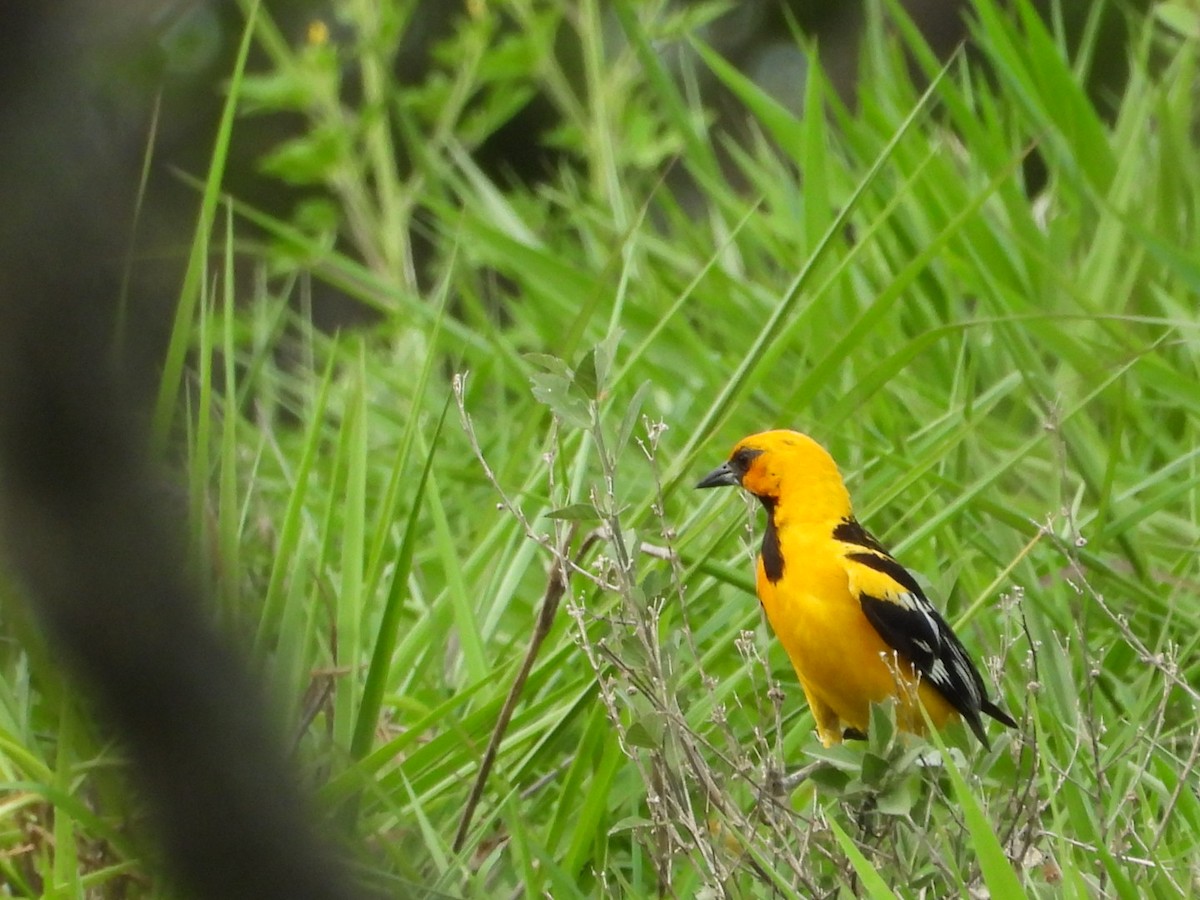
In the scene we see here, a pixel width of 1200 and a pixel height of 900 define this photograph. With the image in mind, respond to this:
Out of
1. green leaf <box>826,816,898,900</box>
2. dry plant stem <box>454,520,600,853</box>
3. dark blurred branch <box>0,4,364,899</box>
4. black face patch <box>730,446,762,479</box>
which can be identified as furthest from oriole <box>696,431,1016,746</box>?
dark blurred branch <box>0,4,364,899</box>

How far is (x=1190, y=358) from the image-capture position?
3250 mm

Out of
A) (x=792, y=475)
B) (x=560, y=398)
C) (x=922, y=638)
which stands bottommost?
(x=922, y=638)

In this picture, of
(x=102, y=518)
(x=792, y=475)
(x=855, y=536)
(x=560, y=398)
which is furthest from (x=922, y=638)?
(x=102, y=518)

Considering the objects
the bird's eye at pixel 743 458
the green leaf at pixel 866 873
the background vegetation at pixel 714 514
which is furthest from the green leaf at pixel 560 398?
the bird's eye at pixel 743 458

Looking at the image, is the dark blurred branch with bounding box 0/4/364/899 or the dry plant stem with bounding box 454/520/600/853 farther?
the dry plant stem with bounding box 454/520/600/853

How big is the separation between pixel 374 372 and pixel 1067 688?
240cm

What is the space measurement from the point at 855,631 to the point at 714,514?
0.30m

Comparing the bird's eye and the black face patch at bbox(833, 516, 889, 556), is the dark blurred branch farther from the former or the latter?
the bird's eye

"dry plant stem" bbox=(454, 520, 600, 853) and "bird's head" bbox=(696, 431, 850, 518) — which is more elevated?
"dry plant stem" bbox=(454, 520, 600, 853)

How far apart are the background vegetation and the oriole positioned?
3.0 inches

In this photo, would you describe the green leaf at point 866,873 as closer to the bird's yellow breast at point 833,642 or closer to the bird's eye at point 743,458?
the bird's yellow breast at point 833,642

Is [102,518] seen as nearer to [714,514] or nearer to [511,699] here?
[511,699]

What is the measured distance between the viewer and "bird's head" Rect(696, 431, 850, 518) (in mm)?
2506

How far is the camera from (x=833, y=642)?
230 centimetres
